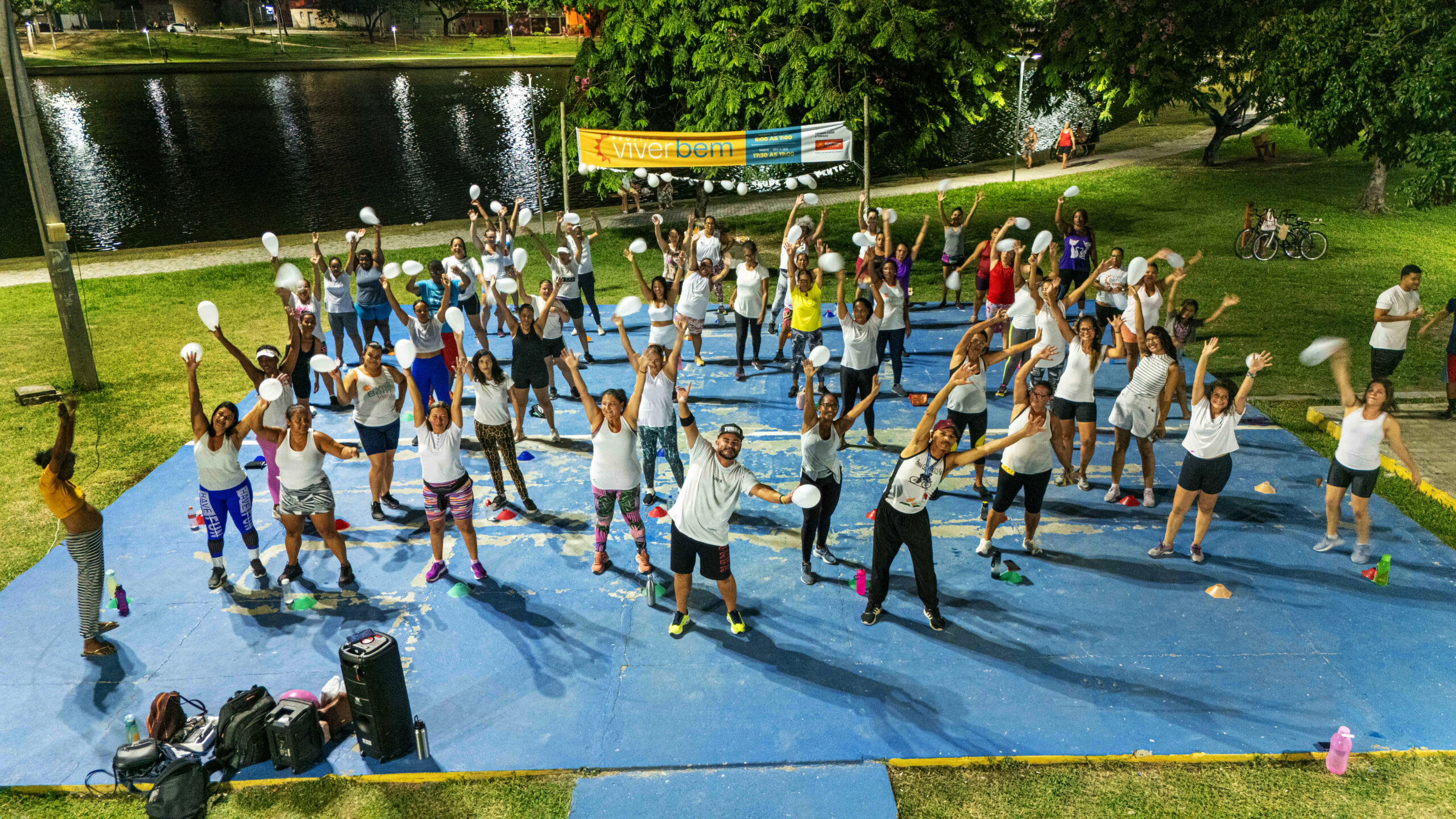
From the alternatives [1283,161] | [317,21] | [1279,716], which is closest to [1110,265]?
[1279,716]

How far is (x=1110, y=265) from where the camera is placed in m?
10.9

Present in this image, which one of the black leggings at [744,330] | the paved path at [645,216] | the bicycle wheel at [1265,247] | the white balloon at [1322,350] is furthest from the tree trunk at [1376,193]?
the white balloon at [1322,350]

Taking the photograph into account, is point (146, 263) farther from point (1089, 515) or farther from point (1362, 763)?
A: point (1362, 763)

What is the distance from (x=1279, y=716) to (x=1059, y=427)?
11.5ft

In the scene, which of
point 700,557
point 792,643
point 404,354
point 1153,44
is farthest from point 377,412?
point 1153,44

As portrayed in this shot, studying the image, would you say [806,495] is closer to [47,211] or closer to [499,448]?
[499,448]

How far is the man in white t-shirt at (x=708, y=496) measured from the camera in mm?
6742

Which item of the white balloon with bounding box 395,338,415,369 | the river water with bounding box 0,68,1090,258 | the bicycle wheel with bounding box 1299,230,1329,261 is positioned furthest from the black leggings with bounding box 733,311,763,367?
the river water with bounding box 0,68,1090,258

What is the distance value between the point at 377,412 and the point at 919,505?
5027 millimetres

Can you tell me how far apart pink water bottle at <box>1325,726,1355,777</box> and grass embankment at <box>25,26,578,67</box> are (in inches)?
3091

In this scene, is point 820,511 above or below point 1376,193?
below

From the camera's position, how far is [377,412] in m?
8.89

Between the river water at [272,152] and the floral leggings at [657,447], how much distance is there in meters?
16.2

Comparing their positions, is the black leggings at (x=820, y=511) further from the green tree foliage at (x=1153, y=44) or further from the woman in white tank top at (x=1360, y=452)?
the green tree foliage at (x=1153, y=44)
